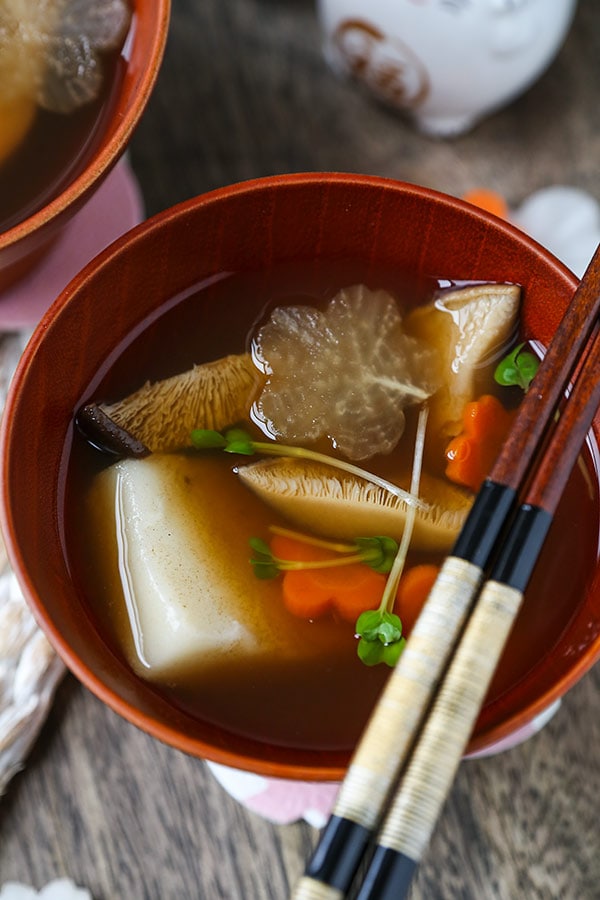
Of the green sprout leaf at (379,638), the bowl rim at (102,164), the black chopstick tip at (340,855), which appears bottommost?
the green sprout leaf at (379,638)

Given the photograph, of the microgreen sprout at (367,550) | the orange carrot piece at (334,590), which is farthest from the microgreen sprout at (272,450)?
the orange carrot piece at (334,590)

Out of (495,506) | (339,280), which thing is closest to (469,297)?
(339,280)

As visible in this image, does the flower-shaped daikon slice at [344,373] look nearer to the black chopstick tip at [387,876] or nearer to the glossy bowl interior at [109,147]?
the glossy bowl interior at [109,147]

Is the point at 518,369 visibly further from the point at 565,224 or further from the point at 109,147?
the point at 109,147

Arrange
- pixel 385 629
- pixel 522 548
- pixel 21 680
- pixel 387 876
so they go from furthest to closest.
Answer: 1. pixel 21 680
2. pixel 385 629
3. pixel 522 548
4. pixel 387 876

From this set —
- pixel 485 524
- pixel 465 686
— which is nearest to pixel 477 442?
pixel 485 524

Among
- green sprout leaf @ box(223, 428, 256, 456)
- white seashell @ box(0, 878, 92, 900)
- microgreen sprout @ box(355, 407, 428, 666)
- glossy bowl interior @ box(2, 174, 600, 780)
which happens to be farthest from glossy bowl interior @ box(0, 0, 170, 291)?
white seashell @ box(0, 878, 92, 900)
